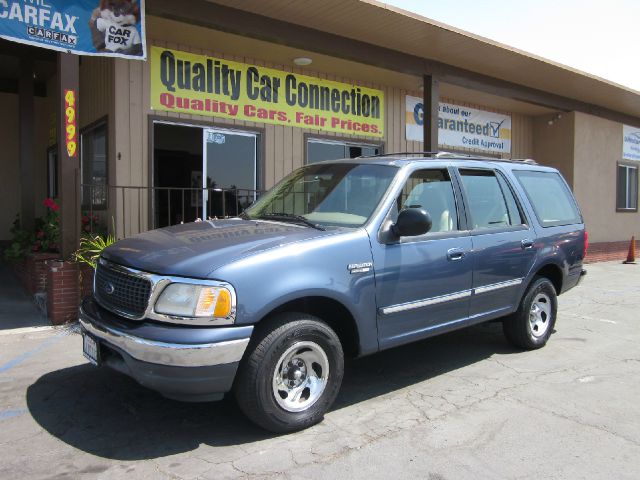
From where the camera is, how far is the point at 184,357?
3.10 m

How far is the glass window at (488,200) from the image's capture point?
4.90m

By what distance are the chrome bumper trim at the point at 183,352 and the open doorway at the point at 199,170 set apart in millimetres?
5383

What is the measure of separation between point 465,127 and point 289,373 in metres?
10.6

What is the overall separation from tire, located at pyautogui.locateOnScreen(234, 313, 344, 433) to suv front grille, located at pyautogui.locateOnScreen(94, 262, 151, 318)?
0.74 meters

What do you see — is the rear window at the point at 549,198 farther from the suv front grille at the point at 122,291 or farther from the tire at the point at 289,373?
the suv front grille at the point at 122,291

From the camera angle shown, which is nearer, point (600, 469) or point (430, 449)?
point (600, 469)

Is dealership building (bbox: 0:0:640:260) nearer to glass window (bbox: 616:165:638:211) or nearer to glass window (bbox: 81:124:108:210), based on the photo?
glass window (bbox: 81:124:108:210)

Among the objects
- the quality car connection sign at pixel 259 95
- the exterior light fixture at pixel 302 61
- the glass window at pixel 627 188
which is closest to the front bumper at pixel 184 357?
the quality car connection sign at pixel 259 95

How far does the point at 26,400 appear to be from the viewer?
163 inches

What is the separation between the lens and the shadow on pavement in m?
3.46

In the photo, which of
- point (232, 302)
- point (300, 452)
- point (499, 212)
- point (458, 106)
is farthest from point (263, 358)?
point (458, 106)

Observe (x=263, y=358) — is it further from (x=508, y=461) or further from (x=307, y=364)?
(x=508, y=461)

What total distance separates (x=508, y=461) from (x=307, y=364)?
4.56ft

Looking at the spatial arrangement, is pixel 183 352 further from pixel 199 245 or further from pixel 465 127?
pixel 465 127
